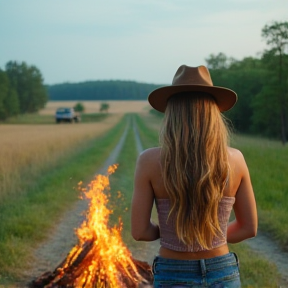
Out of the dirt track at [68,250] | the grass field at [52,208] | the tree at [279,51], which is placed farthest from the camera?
the tree at [279,51]

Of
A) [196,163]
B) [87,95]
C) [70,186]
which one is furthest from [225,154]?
[87,95]

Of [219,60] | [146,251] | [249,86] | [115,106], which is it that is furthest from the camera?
[115,106]

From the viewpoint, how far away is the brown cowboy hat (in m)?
2.54

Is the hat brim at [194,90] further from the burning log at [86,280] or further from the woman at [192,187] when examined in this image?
the burning log at [86,280]

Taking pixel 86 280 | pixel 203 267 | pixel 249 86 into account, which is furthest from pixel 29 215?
pixel 249 86

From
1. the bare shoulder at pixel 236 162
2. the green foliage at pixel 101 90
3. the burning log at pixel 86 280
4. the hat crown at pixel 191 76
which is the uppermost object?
the hat crown at pixel 191 76

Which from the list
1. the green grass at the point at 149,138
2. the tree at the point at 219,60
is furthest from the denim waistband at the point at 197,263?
the tree at the point at 219,60

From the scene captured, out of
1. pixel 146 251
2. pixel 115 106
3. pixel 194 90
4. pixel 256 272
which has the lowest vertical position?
pixel 115 106

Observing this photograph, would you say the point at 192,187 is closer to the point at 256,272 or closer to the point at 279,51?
the point at 256,272

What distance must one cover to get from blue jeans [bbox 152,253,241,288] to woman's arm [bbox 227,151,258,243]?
271 millimetres

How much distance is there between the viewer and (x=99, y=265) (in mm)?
5773

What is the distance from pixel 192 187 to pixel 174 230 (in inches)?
9.5

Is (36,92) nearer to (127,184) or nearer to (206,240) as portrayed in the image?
(127,184)

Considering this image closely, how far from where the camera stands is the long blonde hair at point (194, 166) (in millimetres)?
2428
